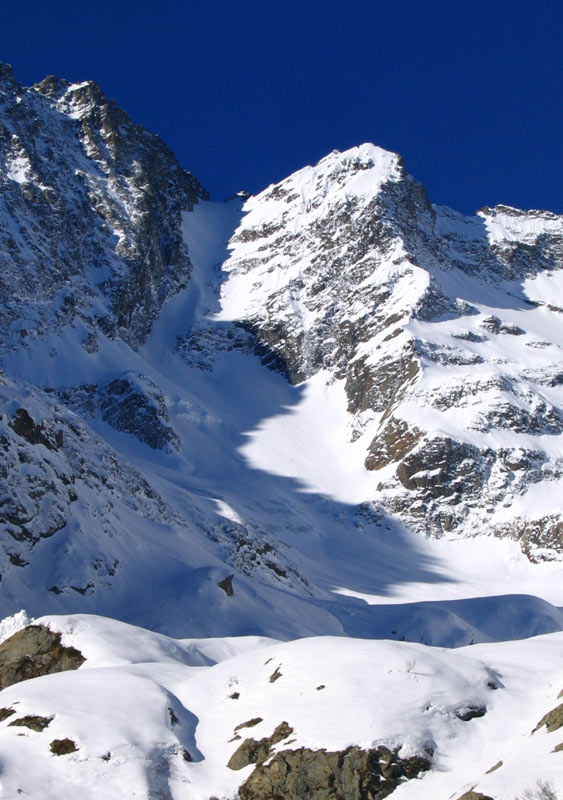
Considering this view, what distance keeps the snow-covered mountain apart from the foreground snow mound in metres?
0.07

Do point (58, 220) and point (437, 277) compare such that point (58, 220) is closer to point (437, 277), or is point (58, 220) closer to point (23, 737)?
point (437, 277)

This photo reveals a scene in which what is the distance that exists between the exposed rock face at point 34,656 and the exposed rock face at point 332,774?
8.41m

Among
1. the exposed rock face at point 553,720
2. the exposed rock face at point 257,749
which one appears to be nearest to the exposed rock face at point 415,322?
the exposed rock face at point 553,720

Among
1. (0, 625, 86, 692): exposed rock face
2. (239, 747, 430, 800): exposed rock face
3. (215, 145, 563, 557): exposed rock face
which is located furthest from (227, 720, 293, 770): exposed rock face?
(215, 145, 563, 557): exposed rock face

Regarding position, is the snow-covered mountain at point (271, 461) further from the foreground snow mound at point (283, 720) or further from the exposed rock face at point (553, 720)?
the exposed rock face at point (553, 720)

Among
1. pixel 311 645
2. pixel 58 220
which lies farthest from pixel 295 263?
pixel 311 645

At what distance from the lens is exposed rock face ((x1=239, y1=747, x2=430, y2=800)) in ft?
46.5

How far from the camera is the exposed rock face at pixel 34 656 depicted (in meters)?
21.6

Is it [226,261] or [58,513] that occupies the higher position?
[226,261]

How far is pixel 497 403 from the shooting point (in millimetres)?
115562

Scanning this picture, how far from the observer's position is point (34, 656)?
2200 cm

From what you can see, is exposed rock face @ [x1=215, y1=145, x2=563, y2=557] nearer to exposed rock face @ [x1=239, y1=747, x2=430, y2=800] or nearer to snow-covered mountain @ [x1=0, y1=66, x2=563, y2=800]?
snow-covered mountain @ [x1=0, y1=66, x2=563, y2=800]

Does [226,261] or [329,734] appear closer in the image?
[329,734]

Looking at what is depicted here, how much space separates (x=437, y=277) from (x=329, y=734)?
14475 cm
